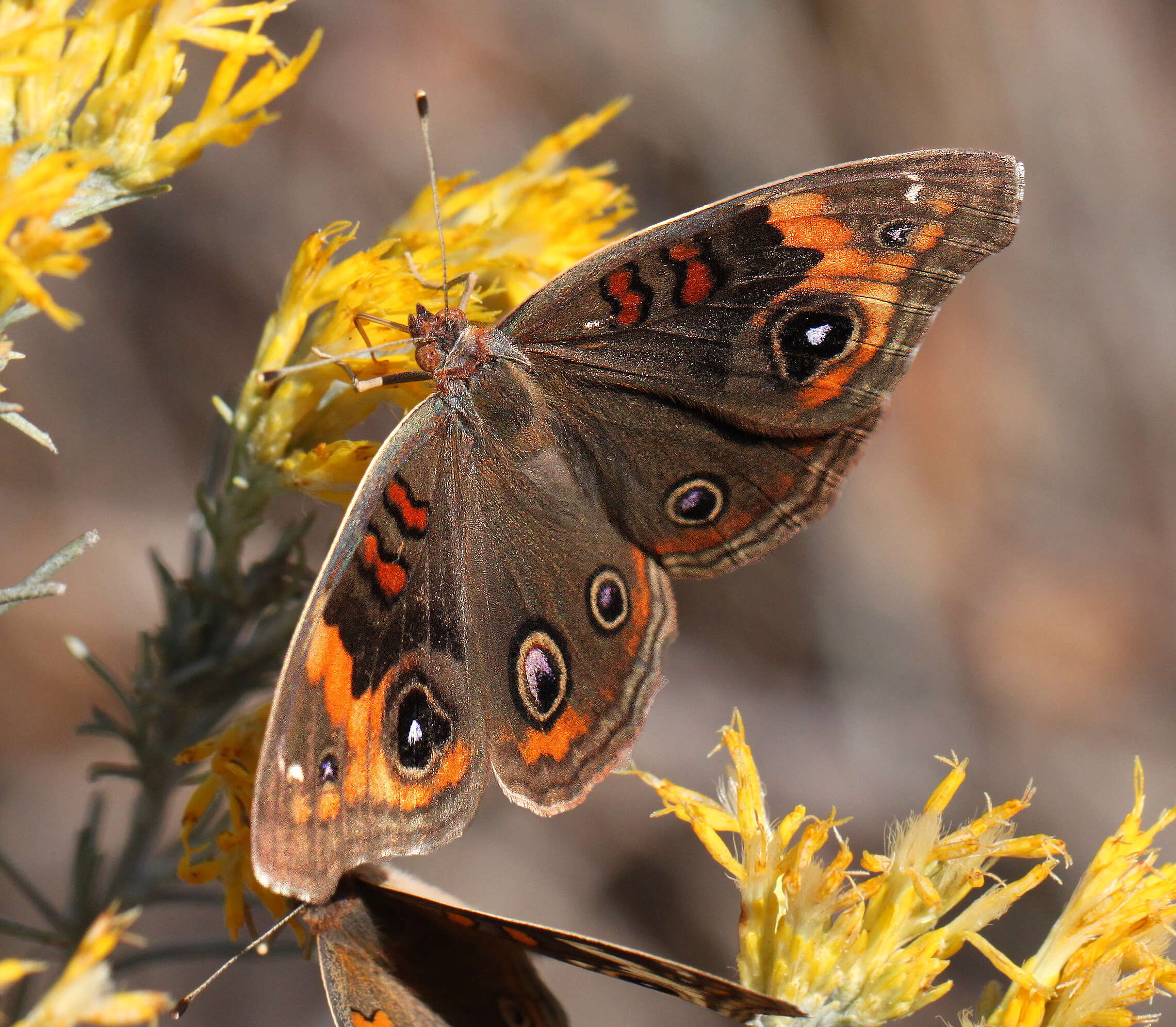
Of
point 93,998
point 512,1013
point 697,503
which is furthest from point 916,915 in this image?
point 93,998

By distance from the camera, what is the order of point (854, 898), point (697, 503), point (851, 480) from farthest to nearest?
1. point (851, 480)
2. point (697, 503)
3. point (854, 898)

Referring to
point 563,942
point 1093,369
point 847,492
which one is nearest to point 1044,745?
point 847,492

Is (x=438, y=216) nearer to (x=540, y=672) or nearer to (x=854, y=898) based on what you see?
(x=540, y=672)

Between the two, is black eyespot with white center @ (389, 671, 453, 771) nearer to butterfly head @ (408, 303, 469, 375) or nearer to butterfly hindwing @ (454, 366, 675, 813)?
butterfly hindwing @ (454, 366, 675, 813)

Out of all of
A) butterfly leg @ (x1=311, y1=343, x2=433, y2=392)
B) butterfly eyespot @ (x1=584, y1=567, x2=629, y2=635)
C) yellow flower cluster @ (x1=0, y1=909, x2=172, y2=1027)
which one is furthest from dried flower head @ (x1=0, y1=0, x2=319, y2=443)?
butterfly eyespot @ (x1=584, y1=567, x2=629, y2=635)

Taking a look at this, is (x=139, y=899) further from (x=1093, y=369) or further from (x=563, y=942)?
(x=1093, y=369)

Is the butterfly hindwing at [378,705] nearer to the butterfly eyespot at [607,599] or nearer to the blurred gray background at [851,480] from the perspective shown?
the butterfly eyespot at [607,599]
